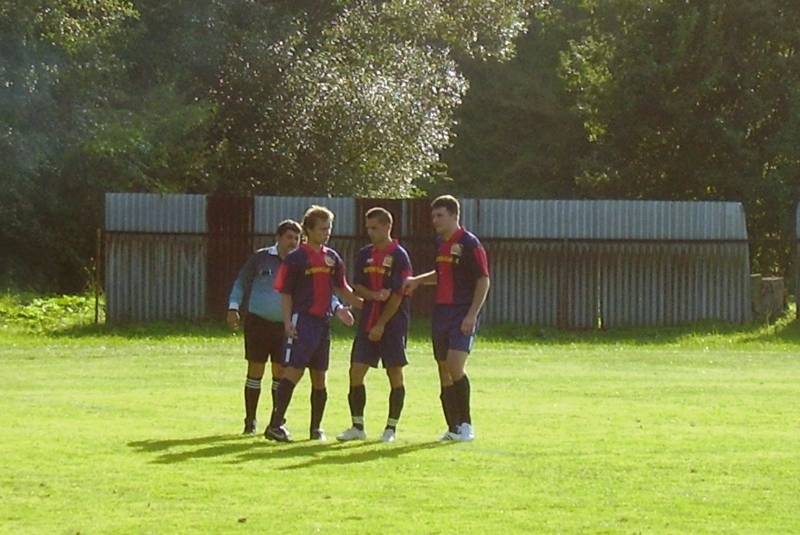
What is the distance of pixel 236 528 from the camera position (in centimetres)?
759

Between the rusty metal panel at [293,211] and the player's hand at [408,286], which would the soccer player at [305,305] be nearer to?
the player's hand at [408,286]

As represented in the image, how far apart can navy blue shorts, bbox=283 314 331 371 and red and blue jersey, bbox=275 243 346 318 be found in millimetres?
52

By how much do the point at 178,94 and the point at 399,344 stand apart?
20.7 meters

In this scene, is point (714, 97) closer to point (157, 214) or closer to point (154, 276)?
point (157, 214)

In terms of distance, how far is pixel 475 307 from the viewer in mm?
11547

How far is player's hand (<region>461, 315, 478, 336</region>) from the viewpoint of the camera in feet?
37.7

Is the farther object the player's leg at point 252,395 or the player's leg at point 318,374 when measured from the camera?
the player's leg at point 252,395

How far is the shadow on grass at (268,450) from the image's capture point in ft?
34.0

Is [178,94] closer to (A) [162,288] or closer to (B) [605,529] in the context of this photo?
(A) [162,288]

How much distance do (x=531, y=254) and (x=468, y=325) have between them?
15.9 m

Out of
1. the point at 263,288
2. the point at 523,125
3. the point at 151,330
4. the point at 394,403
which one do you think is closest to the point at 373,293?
the point at 394,403

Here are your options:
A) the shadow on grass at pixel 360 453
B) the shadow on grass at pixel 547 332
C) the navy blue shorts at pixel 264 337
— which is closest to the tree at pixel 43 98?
the shadow on grass at pixel 547 332

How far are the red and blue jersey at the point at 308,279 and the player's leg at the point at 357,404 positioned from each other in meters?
0.47

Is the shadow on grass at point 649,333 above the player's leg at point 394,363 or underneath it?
underneath
